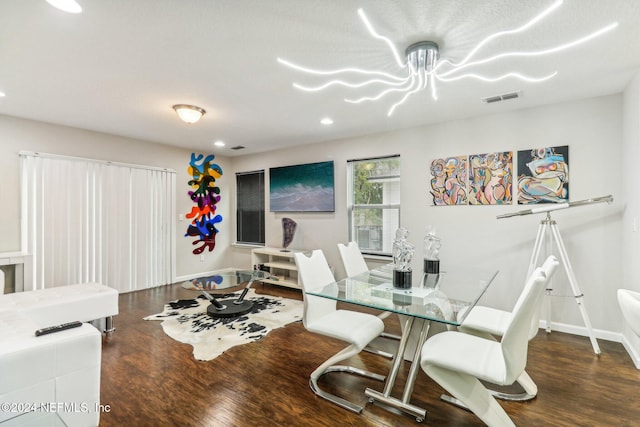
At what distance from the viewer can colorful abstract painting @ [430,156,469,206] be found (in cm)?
386

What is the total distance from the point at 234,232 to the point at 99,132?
295cm

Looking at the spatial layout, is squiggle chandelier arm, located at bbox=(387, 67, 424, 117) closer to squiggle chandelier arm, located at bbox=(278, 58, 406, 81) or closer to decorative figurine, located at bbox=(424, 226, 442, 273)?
squiggle chandelier arm, located at bbox=(278, 58, 406, 81)

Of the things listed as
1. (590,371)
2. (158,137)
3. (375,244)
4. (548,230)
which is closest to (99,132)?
(158,137)

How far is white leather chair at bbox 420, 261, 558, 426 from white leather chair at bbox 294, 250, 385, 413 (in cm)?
46

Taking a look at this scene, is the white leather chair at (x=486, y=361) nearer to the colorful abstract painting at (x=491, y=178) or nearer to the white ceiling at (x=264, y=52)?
the white ceiling at (x=264, y=52)

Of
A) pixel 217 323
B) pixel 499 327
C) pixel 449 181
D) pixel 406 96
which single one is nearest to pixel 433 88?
pixel 406 96

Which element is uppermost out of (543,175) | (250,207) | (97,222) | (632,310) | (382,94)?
(382,94)

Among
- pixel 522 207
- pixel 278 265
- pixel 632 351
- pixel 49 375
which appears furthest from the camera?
pixel 278 265

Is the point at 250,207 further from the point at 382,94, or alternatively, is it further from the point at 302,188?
the point at 382,94

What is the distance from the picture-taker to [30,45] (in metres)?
2.20

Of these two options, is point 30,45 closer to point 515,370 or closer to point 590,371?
point 515,370

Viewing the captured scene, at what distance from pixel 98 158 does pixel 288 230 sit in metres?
3.11

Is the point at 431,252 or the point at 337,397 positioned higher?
the point at 431,252

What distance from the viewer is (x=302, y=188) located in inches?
211
